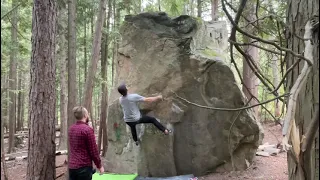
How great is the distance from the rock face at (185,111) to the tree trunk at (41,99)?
3.42m

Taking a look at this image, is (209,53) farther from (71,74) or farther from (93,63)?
(71,74)

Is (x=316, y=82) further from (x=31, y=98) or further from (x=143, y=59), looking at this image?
(x=143, y=59)

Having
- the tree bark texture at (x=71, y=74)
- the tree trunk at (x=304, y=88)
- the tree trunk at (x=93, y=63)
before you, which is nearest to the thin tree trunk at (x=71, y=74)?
the tree bark texture at (x=71, y=74)

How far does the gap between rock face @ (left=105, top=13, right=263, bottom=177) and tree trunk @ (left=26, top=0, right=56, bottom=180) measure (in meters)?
3.42

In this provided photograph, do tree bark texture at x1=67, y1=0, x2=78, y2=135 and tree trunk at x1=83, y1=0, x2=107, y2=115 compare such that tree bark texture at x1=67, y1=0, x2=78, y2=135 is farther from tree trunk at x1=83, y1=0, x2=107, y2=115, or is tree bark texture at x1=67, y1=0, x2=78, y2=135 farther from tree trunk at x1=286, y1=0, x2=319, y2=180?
tree trunk at x1=286, y1=0, x2=319, y2=180

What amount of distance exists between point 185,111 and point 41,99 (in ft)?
13.5

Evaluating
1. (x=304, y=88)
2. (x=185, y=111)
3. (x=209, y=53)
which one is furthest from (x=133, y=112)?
(x=304, y=88)

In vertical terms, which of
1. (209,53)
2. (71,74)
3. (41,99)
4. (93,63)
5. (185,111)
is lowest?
(185,111)

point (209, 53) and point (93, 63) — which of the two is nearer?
point (209, 53)

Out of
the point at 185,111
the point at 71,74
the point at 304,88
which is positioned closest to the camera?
the point at 304,88

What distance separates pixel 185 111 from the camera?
838 cm

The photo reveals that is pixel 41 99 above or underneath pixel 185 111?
above

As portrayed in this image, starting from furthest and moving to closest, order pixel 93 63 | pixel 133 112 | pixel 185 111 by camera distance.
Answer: pixel 93 63, pixel 185 111, pixel 133 112

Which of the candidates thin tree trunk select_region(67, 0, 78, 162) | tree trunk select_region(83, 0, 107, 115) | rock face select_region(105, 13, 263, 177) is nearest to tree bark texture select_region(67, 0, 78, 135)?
thin tree trunk select_region(67, 0, 78, 162)
